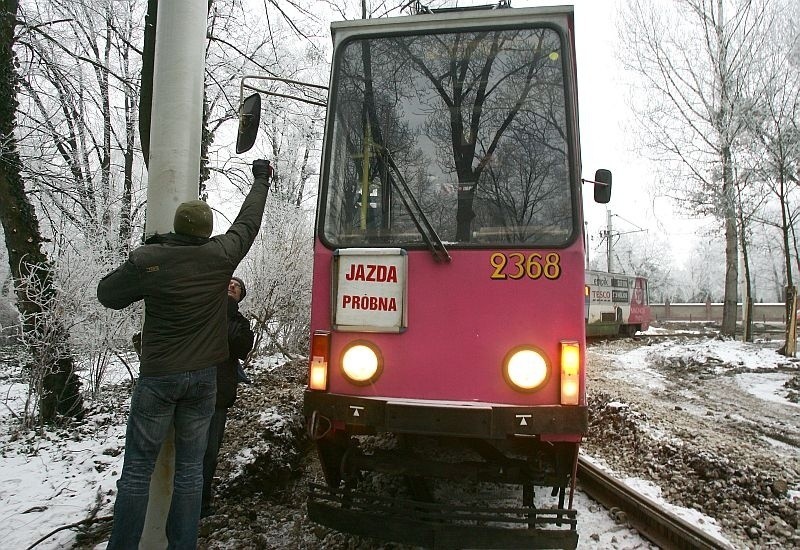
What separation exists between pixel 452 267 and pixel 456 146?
762 mm

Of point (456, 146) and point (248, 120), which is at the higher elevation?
point (248, 120)

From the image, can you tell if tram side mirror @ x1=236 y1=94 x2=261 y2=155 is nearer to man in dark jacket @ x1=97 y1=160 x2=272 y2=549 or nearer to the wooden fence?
man in dark jacket @ x1=97 y1=160 x2=272 y2=549

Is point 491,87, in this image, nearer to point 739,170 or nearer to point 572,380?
point 572,380

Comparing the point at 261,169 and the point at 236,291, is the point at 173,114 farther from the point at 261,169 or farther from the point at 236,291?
the point at 236,291

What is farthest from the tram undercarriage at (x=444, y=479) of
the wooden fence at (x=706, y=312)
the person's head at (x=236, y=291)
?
the wooden fence at (x=706, y=312)

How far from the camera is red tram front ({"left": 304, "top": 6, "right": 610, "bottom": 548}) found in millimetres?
2848

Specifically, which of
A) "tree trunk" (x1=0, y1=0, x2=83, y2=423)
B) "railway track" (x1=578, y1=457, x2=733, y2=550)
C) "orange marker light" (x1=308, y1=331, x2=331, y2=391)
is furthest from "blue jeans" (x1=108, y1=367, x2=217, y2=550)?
"tree trunk" (x1=0, y1=0, x2=83, y2=423)

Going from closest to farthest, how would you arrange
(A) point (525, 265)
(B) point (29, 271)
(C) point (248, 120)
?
1. (A) point (525, 265)
2. (C) point (248, 120)
3. (B) point (29, 271)

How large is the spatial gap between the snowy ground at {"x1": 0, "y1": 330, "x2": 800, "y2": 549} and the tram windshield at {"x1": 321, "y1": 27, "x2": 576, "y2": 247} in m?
2.14

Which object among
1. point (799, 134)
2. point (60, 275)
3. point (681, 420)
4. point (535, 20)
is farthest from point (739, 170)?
point (60, 275)

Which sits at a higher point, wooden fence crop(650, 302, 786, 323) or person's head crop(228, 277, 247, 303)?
person's head crop(228, 277, 247, 303)

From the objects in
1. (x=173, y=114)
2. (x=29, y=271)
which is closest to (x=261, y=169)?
(x=173, y=114)

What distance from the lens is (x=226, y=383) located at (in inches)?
146

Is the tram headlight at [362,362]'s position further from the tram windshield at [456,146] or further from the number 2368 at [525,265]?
the number 2368 at [525,265]
